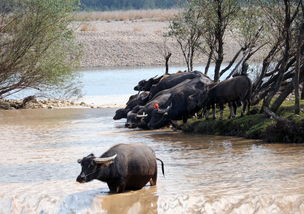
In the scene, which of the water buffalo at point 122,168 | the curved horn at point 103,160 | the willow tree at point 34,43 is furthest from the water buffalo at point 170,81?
the curved horn at point 103,160

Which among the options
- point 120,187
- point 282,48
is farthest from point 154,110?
point 120,187

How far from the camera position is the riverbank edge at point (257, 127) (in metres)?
17.8

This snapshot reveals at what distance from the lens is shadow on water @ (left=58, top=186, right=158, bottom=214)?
38.3ft

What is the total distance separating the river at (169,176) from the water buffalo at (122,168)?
0.68 feet

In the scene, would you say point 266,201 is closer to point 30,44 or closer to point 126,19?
point 30,44

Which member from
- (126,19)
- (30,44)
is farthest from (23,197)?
(126,19)

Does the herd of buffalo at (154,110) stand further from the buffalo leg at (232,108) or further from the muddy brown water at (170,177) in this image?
the muddy brown water at (170,177)

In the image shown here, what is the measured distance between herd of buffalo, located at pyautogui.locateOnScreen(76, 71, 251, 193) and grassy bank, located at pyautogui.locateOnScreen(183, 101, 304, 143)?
527mm

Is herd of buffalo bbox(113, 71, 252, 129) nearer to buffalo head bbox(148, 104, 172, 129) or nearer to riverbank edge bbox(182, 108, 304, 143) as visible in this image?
buffalo head bbox(148, 104, 172, 129)

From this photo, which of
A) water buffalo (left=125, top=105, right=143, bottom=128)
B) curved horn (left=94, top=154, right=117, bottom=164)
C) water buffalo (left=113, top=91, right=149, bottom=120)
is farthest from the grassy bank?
curved horn (left=94, top=154, right=117, bottom=164)

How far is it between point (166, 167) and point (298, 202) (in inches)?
179

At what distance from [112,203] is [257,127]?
8275mm

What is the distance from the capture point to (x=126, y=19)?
91875mm

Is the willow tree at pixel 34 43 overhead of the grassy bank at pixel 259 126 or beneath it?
overhead
